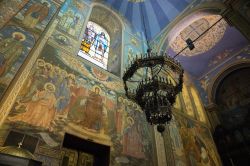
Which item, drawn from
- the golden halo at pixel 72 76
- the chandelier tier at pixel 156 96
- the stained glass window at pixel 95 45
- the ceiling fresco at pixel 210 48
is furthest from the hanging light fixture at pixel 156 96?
the ceiling fresco at pixel 210 48

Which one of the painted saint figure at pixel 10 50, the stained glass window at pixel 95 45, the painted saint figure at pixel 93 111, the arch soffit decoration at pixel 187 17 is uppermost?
the arch soffit decoration at pixel 187 17

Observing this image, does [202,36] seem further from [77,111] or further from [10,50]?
[10,50]

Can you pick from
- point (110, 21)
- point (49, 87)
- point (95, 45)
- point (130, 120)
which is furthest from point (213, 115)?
point (49, 87)

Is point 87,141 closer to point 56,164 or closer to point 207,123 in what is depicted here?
point 56,164

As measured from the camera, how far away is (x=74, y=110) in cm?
451

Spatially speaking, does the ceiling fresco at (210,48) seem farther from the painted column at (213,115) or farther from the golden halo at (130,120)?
the golden halo at (130,120)

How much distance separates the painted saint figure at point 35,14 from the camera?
5073 mm

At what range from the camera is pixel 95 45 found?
7.57 m

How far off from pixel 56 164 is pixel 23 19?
12.7ft

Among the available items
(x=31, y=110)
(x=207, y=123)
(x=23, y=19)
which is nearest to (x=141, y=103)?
(x=31, y=110)

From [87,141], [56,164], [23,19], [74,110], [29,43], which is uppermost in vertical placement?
[23,19]

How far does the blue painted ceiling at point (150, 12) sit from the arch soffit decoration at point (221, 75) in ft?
13.8

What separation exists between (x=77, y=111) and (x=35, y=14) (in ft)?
10.5

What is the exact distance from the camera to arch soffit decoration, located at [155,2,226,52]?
7.17 m
